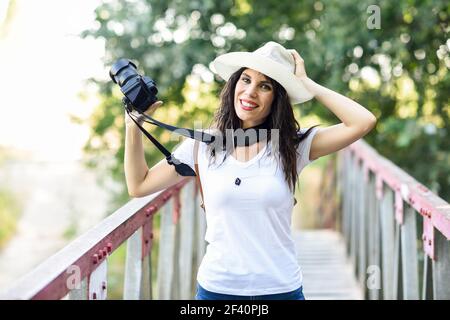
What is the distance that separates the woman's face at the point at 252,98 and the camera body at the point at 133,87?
0.25 metres

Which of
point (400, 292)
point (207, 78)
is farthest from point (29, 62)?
point (400, 292)

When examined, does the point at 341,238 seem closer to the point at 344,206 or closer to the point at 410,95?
the point at 344,206

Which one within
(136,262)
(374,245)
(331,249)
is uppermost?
(136,262)

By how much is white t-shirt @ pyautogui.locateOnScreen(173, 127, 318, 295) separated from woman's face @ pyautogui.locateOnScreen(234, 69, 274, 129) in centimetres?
16

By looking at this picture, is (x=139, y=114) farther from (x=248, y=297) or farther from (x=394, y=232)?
(x=394, y=232)

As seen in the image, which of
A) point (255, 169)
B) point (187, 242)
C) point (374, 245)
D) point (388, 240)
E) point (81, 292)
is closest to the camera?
point (81, 292)

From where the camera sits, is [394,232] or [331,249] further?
[331,249]

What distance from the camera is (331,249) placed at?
17.4 feet

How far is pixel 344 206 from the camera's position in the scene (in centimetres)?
555

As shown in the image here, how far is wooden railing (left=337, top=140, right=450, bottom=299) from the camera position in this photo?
2074mm

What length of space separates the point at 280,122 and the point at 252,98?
0.34 ft

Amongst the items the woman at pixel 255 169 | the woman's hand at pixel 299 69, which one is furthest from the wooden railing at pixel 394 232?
Result: the woman's hand at pixel 299 69

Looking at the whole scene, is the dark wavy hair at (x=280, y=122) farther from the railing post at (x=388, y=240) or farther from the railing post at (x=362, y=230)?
the railing post at (x=362, y=230)

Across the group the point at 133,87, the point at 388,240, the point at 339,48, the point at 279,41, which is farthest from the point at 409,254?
the point at 279,41
